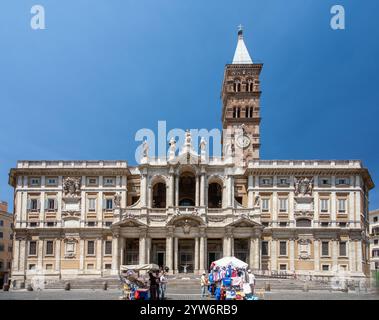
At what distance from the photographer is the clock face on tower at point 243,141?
79.1 metres

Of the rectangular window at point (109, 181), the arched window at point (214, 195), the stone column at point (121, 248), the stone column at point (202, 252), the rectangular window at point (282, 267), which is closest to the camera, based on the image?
the stone column at point (202, 252)

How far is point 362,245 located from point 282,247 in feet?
33.6

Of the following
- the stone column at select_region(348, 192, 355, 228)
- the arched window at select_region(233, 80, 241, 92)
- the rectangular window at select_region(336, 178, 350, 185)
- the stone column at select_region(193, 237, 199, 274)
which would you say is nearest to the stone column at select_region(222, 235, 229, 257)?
the stone column at select_region(193, 237, 199, 274)

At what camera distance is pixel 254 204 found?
218ft

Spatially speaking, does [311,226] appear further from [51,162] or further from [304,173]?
[51,162]

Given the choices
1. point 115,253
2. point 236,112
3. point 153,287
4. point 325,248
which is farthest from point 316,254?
Result: point 153,287

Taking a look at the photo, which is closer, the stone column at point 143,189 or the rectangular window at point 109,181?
the stone column at point 143,189

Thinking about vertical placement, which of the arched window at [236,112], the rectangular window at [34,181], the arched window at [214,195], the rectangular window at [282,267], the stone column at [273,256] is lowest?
the rectangular window at [282,267]

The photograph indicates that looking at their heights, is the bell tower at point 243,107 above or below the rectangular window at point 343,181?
above

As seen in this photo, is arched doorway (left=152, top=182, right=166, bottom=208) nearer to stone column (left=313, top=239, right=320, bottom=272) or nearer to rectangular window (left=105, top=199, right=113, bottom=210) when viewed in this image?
rectangular window (left=105, top=199, right=113, bottom=210)

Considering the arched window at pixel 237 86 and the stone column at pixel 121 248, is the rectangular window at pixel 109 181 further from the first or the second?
the arched window at pixel 237 86

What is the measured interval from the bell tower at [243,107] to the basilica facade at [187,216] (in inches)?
399

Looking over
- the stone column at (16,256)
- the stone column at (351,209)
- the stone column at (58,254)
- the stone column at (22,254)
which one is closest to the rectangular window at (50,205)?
the stone column at (58,254)
